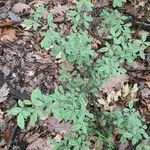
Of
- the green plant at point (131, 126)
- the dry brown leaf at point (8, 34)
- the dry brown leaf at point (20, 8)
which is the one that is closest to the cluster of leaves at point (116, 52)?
the green plant at point (131, 126)

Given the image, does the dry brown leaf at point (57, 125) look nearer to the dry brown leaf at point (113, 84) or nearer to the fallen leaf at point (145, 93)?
the dry brown leaf at point (113, 84)

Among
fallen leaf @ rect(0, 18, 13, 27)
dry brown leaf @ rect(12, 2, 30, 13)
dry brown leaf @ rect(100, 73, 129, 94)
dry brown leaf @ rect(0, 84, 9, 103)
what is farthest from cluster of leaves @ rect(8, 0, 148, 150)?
dry brown leaf @ rect(12, 2, 30, 13)

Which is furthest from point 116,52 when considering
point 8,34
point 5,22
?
point 5,22

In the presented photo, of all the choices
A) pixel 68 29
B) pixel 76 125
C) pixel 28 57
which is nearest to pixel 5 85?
pixel 28 57

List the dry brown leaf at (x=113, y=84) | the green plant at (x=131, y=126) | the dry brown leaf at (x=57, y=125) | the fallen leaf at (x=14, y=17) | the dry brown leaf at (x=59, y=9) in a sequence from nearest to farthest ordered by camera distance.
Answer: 1. the green plant at (x=131, y=126)
2. the dry brown leaf at (x=57, y=125)
3. the dry brown leaf at (x=113, y=84)
4. the fallen leaf at (x=14, y=17)
5. the dry brown leaf at (x=59, y=9)

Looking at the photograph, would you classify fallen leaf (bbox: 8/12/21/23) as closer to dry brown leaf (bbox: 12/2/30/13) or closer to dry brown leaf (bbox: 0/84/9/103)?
dry brown leaf (bbox: 12/2/30/13)

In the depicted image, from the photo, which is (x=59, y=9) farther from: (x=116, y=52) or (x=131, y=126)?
(x=131, y=126)
